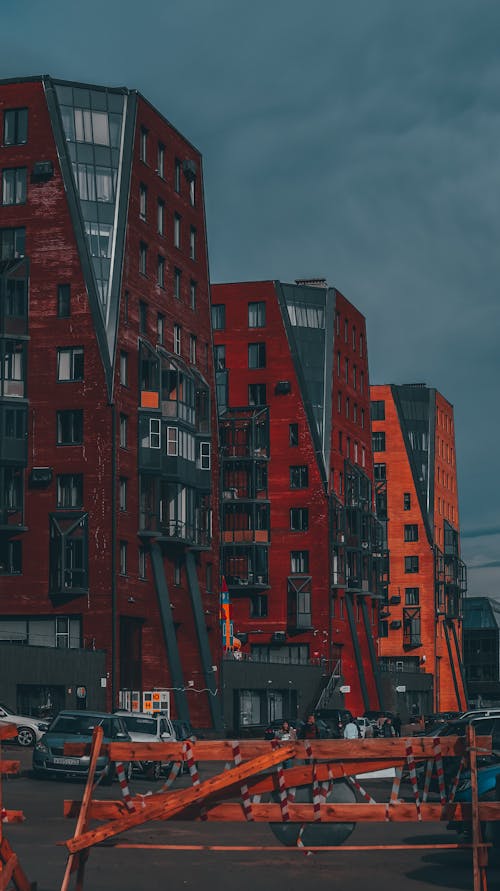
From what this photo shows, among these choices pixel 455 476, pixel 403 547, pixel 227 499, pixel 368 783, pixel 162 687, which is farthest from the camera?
pixel 455 476

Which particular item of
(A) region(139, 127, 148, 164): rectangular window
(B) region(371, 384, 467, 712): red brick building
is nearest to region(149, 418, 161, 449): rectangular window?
(A) region(139, 127, 148, 164): rectangular window

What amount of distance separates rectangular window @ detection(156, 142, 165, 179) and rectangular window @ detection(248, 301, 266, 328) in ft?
82.7

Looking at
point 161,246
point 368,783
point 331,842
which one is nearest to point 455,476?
point 161,246

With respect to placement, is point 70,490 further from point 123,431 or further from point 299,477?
point 299,477

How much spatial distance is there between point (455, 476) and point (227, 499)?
2428 inches

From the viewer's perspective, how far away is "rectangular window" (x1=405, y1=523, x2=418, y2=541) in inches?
5472

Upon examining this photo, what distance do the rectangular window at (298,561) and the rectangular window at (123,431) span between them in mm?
33301

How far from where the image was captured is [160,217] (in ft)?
258

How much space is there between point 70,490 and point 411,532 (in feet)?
240

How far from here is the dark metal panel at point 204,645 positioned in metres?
77.4

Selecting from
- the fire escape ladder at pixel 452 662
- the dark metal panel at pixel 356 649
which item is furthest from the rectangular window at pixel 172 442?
the fire escape ladder at pixel 452 662

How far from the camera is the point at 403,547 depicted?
13925 cm

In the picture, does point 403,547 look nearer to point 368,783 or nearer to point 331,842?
point 368,783

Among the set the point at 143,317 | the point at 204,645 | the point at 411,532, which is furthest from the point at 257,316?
the point at 411,532
